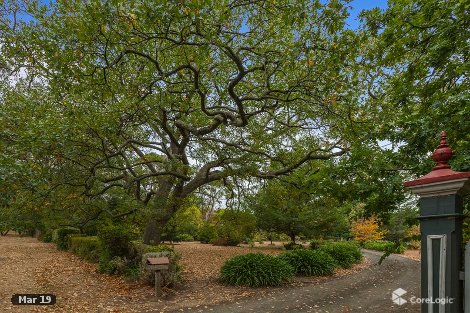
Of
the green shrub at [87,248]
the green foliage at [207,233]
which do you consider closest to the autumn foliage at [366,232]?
the green foliage at [207,233]

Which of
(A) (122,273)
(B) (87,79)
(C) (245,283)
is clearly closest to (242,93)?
(B) (87,79)

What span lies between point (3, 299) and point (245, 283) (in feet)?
21.2

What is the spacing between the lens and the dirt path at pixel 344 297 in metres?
8.36

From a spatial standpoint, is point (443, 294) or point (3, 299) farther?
point (3, 299)

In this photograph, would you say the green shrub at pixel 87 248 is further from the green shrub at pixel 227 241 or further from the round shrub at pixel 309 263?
the green shrub at pixel 227 241

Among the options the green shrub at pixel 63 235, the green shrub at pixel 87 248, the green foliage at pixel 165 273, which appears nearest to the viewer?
the green foliage at pixel 165 273

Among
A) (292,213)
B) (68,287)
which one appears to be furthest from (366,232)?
(68,287)

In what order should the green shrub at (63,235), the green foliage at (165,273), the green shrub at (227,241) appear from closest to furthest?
1. the green foliage at (165,273)
2. the green shrub at (63,235)
3. the green shrub at (227,241)

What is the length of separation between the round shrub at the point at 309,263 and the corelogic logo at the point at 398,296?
9.09ft

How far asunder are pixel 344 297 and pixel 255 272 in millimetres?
2743

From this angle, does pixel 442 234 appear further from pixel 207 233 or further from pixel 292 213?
pixel 207 233

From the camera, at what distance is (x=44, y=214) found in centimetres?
1358

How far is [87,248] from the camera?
17.0 meters

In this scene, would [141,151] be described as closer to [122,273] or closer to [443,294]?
[122,273]
